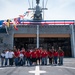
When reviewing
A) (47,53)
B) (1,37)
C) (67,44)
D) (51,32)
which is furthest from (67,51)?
(47,53)

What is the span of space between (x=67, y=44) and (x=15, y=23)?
11.3 metres

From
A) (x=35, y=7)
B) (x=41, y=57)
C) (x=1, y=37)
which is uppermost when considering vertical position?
(x=35, y=7)

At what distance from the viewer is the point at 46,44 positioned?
171 feet

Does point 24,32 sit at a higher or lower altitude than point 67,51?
higher

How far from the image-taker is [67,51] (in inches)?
1999

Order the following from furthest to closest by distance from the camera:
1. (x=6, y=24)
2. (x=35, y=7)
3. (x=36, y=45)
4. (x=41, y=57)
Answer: (x=35, y=7) < (x=36, y=45) < (x=6, y=24) < (x=41, y=57)

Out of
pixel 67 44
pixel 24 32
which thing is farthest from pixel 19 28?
pixel 67 44

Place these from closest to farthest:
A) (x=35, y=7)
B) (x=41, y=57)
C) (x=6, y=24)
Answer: (x=41, y=57)
(x=6, y=24)
(x=35, y=7)

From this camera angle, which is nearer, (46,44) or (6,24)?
(6,24)

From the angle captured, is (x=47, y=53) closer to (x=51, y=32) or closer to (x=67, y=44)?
(x=51, y=32)

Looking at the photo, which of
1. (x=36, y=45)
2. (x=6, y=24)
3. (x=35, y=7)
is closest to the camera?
(x=6, y=24)

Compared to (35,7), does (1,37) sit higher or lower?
lower

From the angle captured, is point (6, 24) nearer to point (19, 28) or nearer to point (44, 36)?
point (19, 28)

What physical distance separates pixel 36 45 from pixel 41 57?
2493 cm
